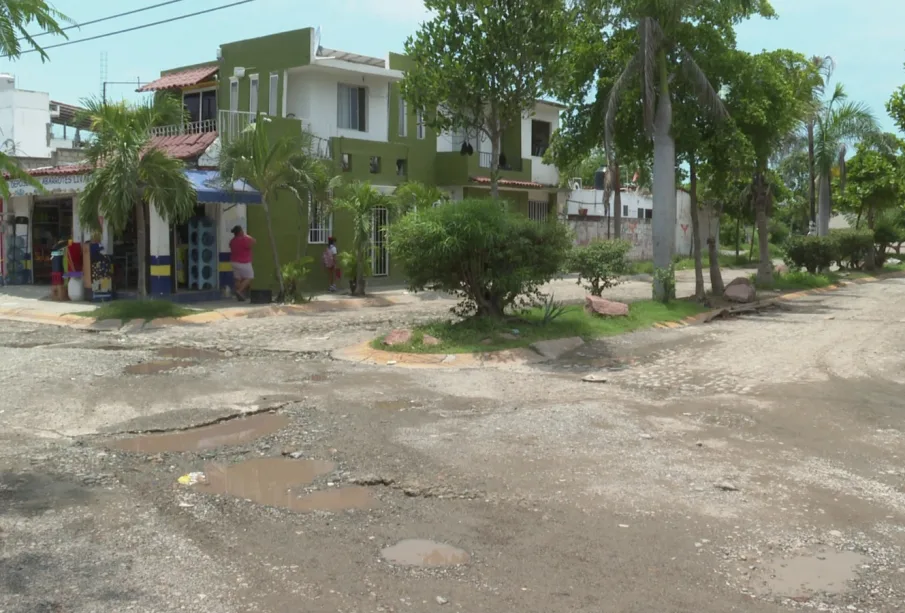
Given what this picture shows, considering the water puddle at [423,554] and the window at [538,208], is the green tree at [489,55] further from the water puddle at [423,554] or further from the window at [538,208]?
the window at [538,208]

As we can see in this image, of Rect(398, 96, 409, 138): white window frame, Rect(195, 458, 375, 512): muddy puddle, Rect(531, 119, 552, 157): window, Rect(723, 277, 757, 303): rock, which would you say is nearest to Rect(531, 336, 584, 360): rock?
Rect(195, 458, 375, 512): muddy puddle

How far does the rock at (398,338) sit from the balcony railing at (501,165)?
16.6m

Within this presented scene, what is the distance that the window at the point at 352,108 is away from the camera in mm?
25723

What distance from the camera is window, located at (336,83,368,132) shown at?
25723mm

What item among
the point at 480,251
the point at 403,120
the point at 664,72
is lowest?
the point at 480,251

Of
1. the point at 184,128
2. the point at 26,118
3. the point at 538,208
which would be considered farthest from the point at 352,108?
the point at 26,118

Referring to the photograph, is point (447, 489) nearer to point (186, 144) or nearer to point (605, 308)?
point (605, 308)

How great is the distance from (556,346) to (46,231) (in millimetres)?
18568

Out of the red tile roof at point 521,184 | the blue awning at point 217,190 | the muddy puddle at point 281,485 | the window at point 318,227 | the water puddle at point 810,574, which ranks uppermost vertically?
the red tile roof at point 521,184

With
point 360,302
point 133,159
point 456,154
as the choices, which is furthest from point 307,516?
point 456,154

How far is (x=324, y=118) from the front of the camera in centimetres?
2512

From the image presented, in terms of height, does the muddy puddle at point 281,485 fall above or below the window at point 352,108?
below

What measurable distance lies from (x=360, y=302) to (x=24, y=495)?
49.6 feet

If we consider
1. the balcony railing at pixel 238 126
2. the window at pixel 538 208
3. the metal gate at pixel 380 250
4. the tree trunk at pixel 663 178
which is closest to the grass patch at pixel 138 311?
the balcony railing at pixel 238 126
